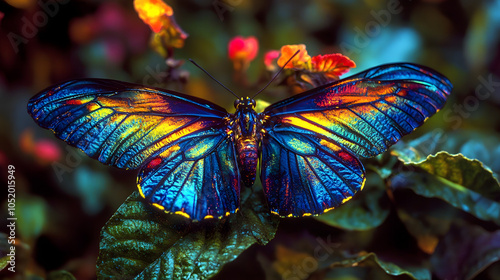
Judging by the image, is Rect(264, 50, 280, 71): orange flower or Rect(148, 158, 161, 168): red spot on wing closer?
Rect(148, 158, 161, 168): red spot on wing

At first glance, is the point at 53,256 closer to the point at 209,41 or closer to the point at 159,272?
the point at 159,272

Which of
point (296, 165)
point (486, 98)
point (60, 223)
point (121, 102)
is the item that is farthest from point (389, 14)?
point (60, 223)

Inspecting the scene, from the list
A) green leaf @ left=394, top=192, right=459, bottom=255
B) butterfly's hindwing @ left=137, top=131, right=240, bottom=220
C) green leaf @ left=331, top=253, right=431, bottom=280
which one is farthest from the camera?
green leaf @ left=394, top=192, right=459, bottom=255

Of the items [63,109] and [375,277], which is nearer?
[63,109]

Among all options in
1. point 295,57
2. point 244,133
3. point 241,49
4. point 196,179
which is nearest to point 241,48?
point 241,49

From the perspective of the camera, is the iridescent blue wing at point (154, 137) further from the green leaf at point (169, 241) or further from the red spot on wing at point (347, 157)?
the red spot on wing at point (347, 157)

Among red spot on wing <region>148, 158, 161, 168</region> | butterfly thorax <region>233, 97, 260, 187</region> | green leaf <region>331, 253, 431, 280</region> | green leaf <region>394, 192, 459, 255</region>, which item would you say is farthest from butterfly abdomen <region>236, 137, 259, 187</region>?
green leaf <region>394, 192, 459, 255</region>

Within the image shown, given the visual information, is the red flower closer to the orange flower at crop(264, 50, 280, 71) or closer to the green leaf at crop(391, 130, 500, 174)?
the orange flower at crop(264, 50, 280, 71)

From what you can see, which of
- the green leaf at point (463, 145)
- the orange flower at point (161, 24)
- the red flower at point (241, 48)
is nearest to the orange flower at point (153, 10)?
the orange flower at point (161, 24)
